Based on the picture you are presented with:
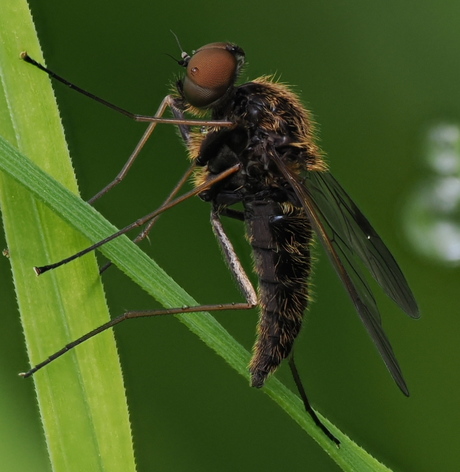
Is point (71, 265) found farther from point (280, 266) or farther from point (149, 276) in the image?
point (280, 266)

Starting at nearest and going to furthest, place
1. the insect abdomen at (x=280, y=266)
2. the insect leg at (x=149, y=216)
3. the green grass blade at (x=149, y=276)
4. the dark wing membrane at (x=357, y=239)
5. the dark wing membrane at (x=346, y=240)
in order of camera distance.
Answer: the green grass blade at (x=149, y=276)
the insect leg at (x=149, y=216)
the dark wing membrane at (x=346, y=240)
the insect abdomen at (x=280, y=266)
the dark wing membrane at (x=357, y=239)

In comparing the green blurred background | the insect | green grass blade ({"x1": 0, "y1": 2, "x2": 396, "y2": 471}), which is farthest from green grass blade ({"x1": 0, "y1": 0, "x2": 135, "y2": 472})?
the green blurred background

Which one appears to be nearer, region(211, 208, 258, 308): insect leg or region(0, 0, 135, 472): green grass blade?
region(0, 0, 135, 472): green grass blade

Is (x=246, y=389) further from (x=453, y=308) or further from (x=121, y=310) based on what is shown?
(x=453, y=308)

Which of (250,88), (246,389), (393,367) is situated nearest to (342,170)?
(250,88)

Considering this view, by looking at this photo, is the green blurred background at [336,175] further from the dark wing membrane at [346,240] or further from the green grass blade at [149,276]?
the green grass blade at [149,276]

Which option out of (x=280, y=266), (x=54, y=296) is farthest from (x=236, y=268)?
(x=54, y=296)

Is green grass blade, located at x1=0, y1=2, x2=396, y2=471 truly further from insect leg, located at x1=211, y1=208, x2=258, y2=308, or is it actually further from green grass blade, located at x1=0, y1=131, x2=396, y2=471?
insect leg, located at x1=211, y1=208, x2=258, y2=308

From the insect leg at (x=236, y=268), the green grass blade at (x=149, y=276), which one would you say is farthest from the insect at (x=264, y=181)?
the green grass blade at (x=149, y=276)
